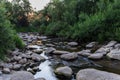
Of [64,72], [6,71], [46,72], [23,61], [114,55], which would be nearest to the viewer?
[64,72]

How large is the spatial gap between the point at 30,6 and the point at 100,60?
43.6 m

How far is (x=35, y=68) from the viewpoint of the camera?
11.1 meters

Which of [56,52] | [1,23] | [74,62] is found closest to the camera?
[1,23]

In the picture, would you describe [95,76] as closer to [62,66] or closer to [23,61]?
[62,66]

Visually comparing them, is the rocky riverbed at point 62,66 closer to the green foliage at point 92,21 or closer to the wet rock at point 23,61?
the wet rock at point 23,61

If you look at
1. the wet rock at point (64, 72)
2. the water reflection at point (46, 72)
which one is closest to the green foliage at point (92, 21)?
the water reflection at point (46, 72)

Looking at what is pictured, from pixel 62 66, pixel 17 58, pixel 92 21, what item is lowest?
pixel 62 66

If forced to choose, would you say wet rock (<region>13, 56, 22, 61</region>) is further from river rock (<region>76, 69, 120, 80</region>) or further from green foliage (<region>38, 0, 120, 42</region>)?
green foliage (<region>38, 0, 120, 42</region>)

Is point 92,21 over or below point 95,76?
over

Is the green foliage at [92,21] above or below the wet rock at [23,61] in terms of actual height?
above

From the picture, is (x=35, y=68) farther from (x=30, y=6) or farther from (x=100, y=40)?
(x=30, y=6)

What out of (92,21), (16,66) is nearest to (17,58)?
(16,66)

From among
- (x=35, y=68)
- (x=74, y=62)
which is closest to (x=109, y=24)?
(x=74, y=62)

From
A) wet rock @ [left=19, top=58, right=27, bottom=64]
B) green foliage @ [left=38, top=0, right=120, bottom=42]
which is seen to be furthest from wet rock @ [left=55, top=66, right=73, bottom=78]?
green foliage @ [left=38, top=0, right=120, bottom=42]
